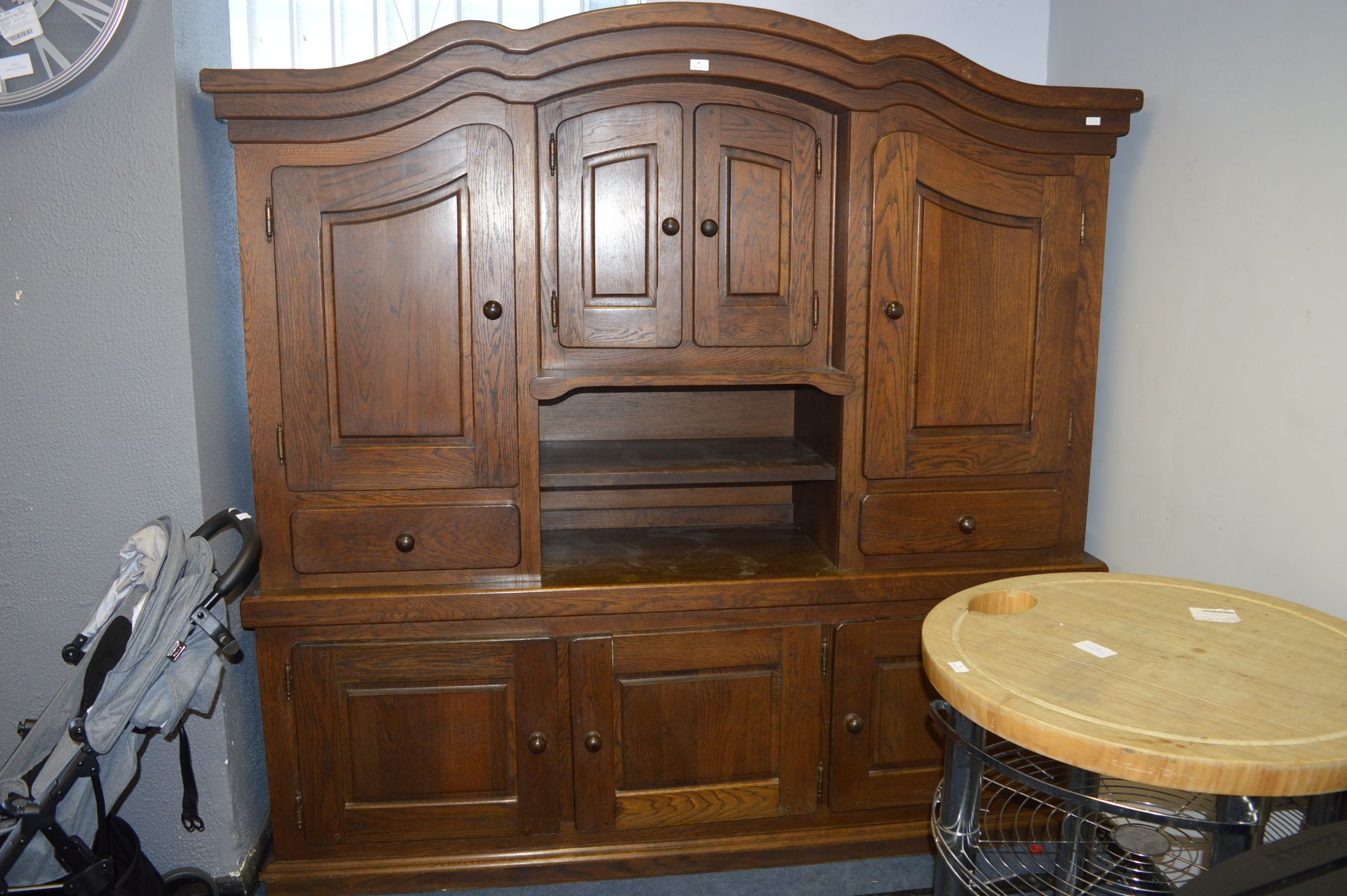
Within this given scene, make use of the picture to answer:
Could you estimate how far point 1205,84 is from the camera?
79.9 inches

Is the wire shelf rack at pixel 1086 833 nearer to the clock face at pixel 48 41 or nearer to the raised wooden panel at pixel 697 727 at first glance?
the raised wooden panel at pixel 697 727

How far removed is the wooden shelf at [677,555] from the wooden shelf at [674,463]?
22 cm

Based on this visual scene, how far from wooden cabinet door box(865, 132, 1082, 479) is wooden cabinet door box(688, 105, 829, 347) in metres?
0.16

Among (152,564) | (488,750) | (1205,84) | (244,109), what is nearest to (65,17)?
(244,109)

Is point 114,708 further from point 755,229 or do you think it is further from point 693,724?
point 755,229

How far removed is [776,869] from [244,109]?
7.06 ft

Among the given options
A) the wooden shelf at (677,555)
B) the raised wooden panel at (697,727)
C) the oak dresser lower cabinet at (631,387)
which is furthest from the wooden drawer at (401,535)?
the raised wooden panel at (697,727)

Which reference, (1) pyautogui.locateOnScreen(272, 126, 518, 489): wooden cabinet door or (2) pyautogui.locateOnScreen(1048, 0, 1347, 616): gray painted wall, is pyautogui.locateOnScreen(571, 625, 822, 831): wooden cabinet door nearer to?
(1) pyautogui.locateOnScreen(272, 126, 518, 489): wooden cabinet door

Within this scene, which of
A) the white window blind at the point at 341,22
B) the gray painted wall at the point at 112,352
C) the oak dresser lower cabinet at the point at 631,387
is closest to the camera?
the gray painted wall at the point at 112,352

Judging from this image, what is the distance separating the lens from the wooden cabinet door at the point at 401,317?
6.50 feet

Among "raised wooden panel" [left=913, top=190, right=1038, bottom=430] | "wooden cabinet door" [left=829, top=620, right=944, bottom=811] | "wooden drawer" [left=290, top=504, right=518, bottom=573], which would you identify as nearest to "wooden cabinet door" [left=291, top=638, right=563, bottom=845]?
"wooden drawer" [left=290, top=504, right=518, bottom=573]

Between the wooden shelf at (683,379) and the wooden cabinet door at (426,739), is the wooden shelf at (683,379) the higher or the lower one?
the higher one

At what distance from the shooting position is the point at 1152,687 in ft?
4.58

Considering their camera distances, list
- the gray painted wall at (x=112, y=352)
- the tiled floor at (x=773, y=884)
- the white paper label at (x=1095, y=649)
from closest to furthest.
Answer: the white paper label at (x=1095, y=649), the gray painted wall at (x=112, y=352), the tiled floor at (x=773, y=884)
